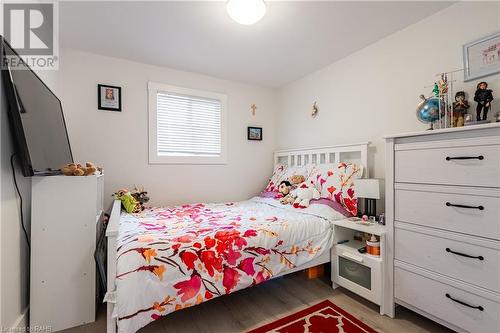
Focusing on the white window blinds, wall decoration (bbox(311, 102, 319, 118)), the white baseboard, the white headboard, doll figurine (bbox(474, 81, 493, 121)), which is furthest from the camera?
wall decoration (bbox(311, 102, 319, 118))

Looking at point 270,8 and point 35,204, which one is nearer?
point 35,204

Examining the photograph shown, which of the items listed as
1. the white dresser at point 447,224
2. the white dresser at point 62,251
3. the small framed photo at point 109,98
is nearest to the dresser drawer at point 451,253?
the white dresser at point 447,224

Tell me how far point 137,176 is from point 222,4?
1.94 metres

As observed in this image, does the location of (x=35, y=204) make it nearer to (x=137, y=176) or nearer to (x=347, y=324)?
(x=137, y=176)

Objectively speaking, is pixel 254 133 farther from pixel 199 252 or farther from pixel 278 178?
pixel 199 252

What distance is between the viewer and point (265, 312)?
171 centimetres

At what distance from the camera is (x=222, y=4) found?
5.60ft

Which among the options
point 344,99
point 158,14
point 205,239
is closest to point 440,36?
point 344,99

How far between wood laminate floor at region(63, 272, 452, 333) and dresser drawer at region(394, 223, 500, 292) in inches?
17.5

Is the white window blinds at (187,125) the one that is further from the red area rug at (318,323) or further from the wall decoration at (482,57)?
the wall decoration at (482,57)

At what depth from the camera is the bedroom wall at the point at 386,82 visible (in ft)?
5.59

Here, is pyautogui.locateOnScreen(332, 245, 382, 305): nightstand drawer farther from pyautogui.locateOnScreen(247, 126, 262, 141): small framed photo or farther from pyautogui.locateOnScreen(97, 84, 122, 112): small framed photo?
pyautogui.locateOnScreen(97, 84, 122, 112): small framed photo

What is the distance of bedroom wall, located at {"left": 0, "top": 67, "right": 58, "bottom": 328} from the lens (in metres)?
1.20

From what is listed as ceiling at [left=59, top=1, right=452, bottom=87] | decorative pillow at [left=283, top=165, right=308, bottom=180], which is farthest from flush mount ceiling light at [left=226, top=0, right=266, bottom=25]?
decorative pillow at [left=283, top=165, right=308, bottom=180]
